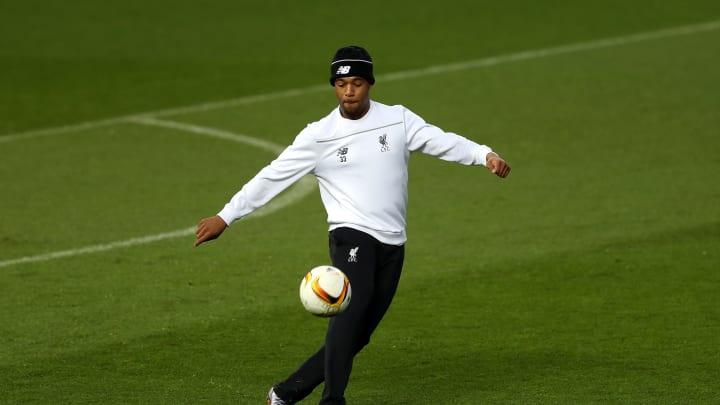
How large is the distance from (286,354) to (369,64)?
8.64 feet

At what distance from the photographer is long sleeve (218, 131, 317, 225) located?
7.78 m

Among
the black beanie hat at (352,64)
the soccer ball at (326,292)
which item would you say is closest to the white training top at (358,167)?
the black beanie hat at (352,64)

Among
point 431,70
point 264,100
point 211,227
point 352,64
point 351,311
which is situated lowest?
point 351,311

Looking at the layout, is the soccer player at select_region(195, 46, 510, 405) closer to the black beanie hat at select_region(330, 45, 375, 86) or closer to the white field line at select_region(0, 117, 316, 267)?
the black beanie hat at select_region(330, 45, 375, 86)

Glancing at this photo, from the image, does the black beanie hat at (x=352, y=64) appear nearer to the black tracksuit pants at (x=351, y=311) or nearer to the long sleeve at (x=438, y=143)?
the long sleeve at (x=438, y=143)

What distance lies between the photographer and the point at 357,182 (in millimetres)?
7793

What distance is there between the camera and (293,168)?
784 centimetres

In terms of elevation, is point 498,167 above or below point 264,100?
below

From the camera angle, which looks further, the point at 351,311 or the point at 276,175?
the point at 276,175

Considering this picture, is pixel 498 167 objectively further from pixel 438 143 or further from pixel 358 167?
pixel 358 167

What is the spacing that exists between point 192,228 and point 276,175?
541cm

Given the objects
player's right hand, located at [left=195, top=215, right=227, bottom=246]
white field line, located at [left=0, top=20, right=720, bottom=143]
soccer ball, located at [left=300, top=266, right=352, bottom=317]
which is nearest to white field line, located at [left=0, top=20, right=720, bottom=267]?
white field line, located at [left=0, top=20, right=720, bottom=143]

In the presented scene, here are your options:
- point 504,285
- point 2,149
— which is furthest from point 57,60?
point 504,285

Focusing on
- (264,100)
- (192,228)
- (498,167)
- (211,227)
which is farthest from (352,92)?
(264,100)
